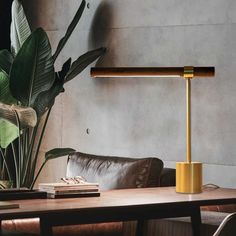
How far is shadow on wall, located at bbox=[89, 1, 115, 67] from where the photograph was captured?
573cm

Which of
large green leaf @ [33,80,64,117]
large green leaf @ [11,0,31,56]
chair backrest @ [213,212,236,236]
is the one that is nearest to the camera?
chair backrest @ [213,212,236,236]

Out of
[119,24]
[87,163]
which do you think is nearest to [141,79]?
[119,24]

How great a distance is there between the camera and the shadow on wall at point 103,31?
573 cm

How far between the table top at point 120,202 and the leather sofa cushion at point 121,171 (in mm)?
404

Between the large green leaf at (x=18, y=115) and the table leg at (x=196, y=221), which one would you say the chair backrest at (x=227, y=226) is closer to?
the table leg at (x=196, y=221)

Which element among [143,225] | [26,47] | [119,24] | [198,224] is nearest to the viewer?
[198,224]

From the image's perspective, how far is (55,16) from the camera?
6273 mm

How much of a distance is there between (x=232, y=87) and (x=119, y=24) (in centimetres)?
113

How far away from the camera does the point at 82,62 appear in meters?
5.59

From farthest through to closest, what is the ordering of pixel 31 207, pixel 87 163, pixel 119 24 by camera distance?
pixel 119 24, pixel 87 163, pixel 31 207

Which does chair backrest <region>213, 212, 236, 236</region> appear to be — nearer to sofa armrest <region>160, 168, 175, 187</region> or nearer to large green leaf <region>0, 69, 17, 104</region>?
sofa armrest <region>160, 168, 175, 187</region>

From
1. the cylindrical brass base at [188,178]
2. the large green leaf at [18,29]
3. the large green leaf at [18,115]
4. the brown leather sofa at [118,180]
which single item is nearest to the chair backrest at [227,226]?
the cylindrical brass base at [188,178]

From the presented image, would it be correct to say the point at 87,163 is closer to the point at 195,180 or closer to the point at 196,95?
the point at 196,95

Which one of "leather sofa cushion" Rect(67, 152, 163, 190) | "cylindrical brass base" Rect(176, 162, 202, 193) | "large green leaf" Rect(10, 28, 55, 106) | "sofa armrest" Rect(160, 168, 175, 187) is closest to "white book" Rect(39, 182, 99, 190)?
"cylindrical brass base" Rect(176, 162, 202, 193)
